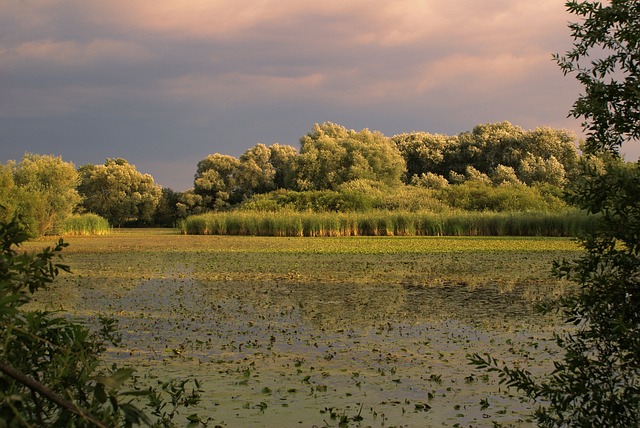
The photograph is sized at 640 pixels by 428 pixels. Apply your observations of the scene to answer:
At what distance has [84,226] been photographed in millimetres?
32938

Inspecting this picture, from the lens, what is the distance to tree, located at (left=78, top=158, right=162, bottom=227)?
5009 cm

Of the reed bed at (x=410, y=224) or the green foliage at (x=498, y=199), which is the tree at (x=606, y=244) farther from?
the green foliage at (x=498, y=199)

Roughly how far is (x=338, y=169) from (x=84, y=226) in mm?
23147

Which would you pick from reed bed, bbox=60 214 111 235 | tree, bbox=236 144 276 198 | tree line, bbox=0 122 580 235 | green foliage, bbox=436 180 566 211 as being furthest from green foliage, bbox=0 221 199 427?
tree, bbox=236 144 276 198

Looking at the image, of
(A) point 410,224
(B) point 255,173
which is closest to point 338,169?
(B) point 255,173

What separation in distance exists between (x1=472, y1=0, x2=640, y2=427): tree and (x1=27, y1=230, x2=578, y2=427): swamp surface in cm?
107

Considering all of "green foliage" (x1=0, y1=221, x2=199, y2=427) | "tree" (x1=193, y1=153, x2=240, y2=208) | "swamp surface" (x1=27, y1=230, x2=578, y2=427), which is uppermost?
"tree" (x1=193, y1=153, x2=240, y2=208)

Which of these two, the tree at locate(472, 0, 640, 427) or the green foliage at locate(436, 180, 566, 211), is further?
the green foliage at locate(436, 180, 566, 211)

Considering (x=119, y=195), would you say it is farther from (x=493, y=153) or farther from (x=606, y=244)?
(x=606, y=244)

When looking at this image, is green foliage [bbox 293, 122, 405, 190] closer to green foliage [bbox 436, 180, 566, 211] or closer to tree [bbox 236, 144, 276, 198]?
tree [bbox 236, 144, 276, 198]

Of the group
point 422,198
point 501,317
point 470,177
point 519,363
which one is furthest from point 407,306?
point 470,177

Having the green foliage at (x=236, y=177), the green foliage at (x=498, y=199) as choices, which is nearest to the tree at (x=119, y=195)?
the green foliage at (x=236, y=177)

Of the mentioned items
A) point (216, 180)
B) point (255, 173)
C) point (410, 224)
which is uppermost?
point (255, 173)

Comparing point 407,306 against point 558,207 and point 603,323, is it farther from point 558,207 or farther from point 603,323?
point 558,207
